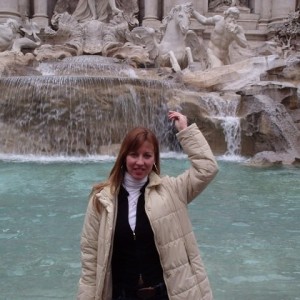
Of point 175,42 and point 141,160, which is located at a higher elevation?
point 141,160

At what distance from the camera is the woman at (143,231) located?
2.15 metres

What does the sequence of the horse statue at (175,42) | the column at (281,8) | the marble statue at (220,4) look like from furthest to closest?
the marble statue at (220,4) → the column at (281,8) → the horse statue at (175,42)

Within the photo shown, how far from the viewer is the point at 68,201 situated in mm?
6289

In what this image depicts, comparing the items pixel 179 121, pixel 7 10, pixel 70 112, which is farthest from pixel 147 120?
pixel 179 121

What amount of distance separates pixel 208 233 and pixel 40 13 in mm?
15048

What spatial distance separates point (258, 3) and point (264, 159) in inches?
452

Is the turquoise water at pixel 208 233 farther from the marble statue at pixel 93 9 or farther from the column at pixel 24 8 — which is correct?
the column at pixel 24 8

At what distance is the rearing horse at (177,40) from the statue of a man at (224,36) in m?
0.64

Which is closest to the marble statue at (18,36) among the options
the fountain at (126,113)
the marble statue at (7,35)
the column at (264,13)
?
the marble statue at (7,35)

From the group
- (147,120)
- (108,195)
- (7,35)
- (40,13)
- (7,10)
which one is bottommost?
(147,120)

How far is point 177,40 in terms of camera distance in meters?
15.5

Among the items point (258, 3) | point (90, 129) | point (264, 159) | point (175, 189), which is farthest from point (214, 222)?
point (258, 3)

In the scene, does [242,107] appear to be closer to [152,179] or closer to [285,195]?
[285,195]

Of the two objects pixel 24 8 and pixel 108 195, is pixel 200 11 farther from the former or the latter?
pixel 108 195
